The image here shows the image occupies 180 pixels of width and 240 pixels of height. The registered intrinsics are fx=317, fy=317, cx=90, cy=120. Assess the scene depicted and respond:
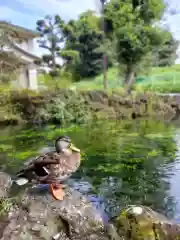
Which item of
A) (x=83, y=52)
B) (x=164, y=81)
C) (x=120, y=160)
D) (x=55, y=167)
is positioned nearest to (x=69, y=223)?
(x=55, y=167)

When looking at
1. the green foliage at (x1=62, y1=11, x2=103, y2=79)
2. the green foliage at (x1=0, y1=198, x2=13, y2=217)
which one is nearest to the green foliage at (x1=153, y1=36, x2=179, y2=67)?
the green foliage at (x1=62, y1=11, x2=103, y2=79)

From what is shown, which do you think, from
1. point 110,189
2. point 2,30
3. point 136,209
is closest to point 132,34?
point 2,30

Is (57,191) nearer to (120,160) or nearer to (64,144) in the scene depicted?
(64,144)

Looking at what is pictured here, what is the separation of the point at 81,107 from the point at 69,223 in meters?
11.6

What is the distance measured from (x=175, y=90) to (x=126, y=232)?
2460cm

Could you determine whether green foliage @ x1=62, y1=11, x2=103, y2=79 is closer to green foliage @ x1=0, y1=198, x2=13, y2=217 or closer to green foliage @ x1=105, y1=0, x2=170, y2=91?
green foliage @ x1=105, y1=0, x2=170, y2=91

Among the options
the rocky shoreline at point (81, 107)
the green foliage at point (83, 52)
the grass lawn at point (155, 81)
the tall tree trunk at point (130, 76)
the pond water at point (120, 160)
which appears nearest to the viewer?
the pond water at point (120, 160)

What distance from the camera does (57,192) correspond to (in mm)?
3652

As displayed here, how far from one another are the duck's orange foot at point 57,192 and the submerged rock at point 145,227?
745 millimetres

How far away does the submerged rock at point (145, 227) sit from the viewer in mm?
3449

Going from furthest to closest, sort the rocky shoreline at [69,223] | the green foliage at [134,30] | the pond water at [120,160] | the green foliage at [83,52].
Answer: the green foliage at [83,52], the green foliage at [134,30], the pond water at [120,160], the rocky shoreline at [69,223]

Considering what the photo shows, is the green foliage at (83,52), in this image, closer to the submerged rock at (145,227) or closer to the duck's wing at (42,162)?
the duck's wing at (42,162)

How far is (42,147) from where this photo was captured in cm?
860

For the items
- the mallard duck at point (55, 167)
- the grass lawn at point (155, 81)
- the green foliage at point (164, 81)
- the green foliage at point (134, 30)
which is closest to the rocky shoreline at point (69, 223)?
the mallard duck at point (55, 167)
